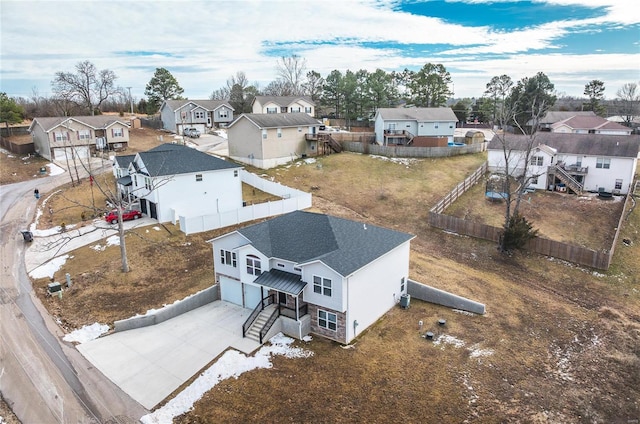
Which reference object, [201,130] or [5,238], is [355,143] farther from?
[5,238]

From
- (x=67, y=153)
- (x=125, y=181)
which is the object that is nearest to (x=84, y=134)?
(x=67, y=153)

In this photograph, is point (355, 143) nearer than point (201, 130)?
Yes

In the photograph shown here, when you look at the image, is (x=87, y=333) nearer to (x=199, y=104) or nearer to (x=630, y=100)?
(x=199, y=104)

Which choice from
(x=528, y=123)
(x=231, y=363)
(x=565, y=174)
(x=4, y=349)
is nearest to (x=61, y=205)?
(x=4, y=349)

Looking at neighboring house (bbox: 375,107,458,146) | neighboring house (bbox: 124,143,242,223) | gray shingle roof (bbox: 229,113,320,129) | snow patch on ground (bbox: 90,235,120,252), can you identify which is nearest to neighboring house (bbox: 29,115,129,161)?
gray shingle roof (bbox: 229,113,320,129)

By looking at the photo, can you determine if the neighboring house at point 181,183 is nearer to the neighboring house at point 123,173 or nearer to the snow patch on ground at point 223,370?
the neighboring house at point 123,173

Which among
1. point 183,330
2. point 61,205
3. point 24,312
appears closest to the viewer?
point 183,330
